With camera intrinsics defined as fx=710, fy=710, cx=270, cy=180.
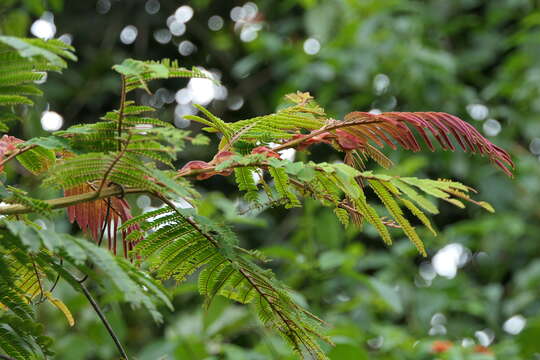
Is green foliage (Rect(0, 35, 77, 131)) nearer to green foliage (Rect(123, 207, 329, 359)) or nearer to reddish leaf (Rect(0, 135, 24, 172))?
reddish leaf (Rect(0, 135, 24, 172))

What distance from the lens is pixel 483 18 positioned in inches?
137

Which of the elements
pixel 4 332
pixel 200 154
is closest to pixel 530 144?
pixel 200 154

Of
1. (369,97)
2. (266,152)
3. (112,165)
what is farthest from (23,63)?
(369,97)

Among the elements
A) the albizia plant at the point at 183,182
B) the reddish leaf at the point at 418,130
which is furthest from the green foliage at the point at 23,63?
the reddish leaf at the point at 418,130

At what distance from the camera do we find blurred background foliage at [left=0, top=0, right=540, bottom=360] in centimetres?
271

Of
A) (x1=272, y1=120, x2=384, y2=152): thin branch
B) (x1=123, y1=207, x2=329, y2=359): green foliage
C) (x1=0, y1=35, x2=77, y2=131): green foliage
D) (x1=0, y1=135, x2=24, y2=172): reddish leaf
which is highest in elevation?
(x1=0, y1=35, x2=77, y2=131): green foliage

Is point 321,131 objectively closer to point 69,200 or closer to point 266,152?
point 266,152

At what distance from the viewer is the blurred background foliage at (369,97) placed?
2713 millimetres

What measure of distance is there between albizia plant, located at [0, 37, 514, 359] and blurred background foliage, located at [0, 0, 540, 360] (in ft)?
5.18

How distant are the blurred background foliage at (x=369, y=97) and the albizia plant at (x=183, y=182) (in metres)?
1.58

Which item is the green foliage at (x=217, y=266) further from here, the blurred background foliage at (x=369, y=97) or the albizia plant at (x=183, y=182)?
the blurred background foliage at (x=369, y=97)

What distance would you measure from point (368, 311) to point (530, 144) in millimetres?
1374

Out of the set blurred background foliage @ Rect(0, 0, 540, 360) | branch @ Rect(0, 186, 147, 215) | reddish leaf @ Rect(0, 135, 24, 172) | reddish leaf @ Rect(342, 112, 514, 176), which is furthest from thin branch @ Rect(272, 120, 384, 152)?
blurred background foliage @ Rect(0, 0, 540, 360)

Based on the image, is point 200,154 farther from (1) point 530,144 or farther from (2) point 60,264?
(2) point 60,264
